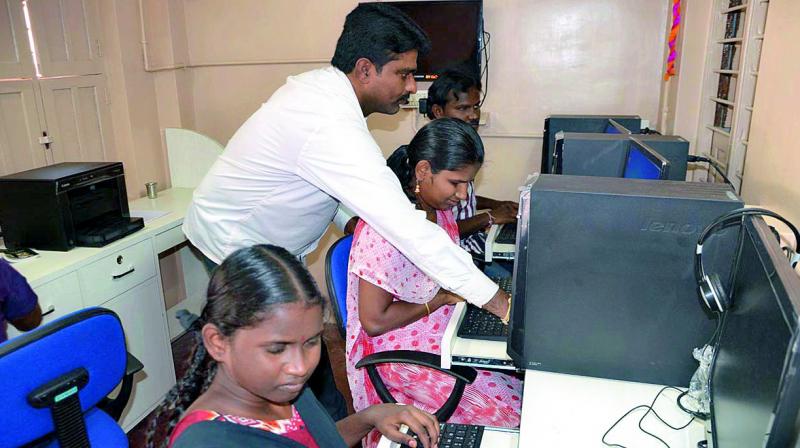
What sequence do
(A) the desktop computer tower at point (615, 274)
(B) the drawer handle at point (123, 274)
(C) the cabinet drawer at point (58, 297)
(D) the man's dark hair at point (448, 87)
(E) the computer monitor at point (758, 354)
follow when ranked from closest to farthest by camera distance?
(E) the computer monitor at point (758, 354), (A) the desktop computer tower at point (615, 274), (C) the cabinet drawer at point (58, 297), (B) the drawer handle at point (123, 274), (D) the man's dark hair at point (448, 87)

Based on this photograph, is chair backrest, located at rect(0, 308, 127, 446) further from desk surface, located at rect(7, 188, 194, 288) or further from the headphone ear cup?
the headphone ear cup

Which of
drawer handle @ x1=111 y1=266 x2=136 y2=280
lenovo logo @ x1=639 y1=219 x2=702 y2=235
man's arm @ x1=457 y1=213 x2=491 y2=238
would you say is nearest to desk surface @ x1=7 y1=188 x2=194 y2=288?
drawer handle @ x1=111 y1=266 x2=136 y2=280

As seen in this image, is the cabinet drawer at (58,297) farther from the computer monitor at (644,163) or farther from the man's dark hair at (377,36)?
the computer monitor at (644,163)

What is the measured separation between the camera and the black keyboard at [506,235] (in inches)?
90.6

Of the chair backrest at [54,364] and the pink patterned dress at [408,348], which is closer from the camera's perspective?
the chair backrest at [54,364]

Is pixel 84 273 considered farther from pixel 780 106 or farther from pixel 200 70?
pixel 780 106

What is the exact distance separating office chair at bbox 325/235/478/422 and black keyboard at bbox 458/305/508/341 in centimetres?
9

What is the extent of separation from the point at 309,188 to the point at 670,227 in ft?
3.49

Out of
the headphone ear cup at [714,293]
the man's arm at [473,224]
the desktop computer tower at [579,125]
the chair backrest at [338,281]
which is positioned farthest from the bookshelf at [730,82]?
the chair backrest at [338,281]

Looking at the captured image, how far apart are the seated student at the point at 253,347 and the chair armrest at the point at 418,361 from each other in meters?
0.51

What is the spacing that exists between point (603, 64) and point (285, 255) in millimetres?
2510

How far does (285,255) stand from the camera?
954mm

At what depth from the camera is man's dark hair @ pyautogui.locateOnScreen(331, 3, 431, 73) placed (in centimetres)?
160

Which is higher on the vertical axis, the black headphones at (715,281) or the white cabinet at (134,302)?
the black headphones at (715,281)
